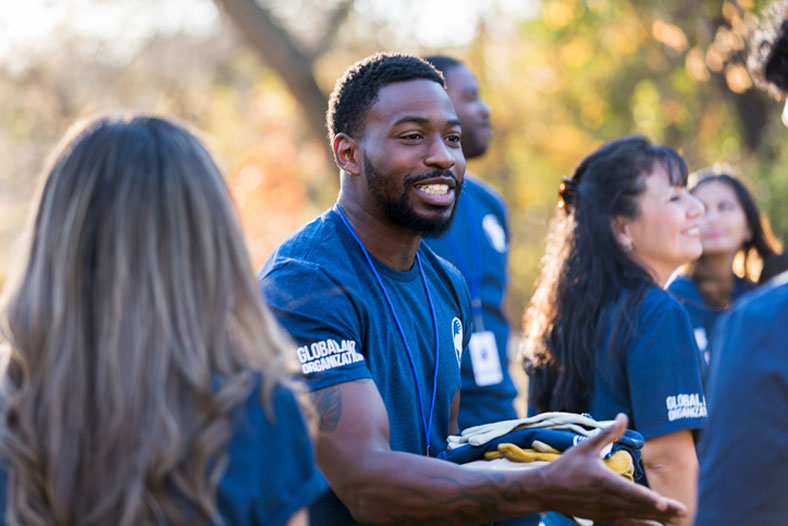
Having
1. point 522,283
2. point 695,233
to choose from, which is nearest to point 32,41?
point 522,283

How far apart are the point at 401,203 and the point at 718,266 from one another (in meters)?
3.51

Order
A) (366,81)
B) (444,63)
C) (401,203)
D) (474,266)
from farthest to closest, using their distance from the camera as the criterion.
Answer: (444,63) < (474,266) < (366,81) < (401,203)

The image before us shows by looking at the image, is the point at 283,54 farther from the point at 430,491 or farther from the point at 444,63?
the point at 430,491

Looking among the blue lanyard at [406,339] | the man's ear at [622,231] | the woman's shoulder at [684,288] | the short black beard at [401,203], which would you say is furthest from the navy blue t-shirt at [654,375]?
the woman's shoulder at [684,288]

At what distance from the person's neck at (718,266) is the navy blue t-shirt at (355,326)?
323cm

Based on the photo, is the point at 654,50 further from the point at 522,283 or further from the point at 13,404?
the point at 13,404

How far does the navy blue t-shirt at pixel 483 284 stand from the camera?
4.73m

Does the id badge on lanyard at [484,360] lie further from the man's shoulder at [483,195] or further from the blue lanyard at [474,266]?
the man's shoulder at [483,195]

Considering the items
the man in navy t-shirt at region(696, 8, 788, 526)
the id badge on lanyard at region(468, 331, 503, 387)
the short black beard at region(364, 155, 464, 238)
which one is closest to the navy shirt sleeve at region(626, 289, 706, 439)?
the short black beard at region(364, 155, 464, 238)

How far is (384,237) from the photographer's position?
3.21m

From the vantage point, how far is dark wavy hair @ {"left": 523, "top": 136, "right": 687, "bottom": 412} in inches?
146

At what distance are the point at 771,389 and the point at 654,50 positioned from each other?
514 inches

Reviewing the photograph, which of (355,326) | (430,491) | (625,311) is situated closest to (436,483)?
(430,491)

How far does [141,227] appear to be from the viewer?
1908 millimetres
